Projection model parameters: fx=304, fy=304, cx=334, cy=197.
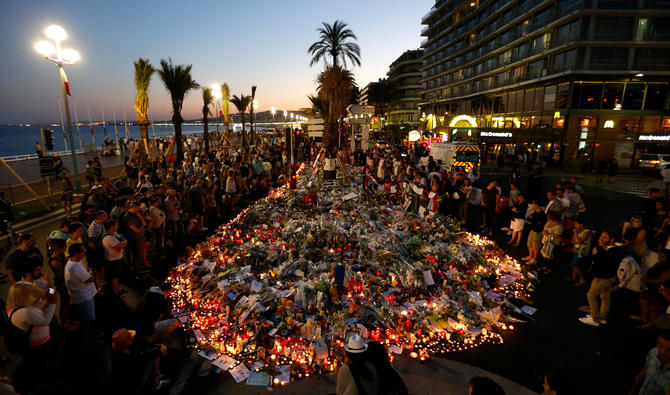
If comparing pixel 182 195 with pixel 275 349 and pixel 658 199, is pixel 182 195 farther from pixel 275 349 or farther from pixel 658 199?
pixel 658 199

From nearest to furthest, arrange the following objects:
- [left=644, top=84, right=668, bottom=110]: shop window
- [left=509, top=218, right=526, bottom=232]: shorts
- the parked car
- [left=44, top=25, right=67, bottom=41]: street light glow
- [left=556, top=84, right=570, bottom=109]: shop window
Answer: [left=509, top=218, right=526, bottom=232]: shorts, [left=44, top=25, right=67, bottom=41]: street light glow, the parked car, [left=644, top=84, right=668, bottom=110]: shop window, [left=556, top=84, right=570, bottom=109]: shop window

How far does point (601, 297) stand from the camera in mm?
5926

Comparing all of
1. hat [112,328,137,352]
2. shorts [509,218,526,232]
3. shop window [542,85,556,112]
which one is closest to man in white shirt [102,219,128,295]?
hat [112,328,137,352]

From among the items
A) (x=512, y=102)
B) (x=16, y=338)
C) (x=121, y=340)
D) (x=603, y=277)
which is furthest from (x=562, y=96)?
(x=16, y=338)

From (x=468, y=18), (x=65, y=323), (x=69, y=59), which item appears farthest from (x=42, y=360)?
(x=468, y=18)

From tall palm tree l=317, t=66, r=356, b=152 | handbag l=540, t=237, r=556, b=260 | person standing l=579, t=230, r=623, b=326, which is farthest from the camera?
tall palm tree l=317, t=66, r=356, b=152

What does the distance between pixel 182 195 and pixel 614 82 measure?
41669 millimetres

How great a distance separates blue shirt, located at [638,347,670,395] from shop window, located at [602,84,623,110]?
38.8 m

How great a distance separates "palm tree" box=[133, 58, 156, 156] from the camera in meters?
21.5

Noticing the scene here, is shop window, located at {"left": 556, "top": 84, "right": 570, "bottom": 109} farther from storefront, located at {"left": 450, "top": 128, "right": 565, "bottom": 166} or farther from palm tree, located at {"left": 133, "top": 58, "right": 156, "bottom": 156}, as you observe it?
palm tree, located at {"left": 133, "top": 58, "right": 156, "bottom": 156}

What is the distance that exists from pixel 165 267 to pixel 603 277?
984cm

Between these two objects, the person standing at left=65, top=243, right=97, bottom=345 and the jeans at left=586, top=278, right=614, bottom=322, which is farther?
the jeans at left=586, top=278, right=614, bottom=322

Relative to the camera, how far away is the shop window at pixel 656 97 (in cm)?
3048

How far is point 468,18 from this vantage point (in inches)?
2196
